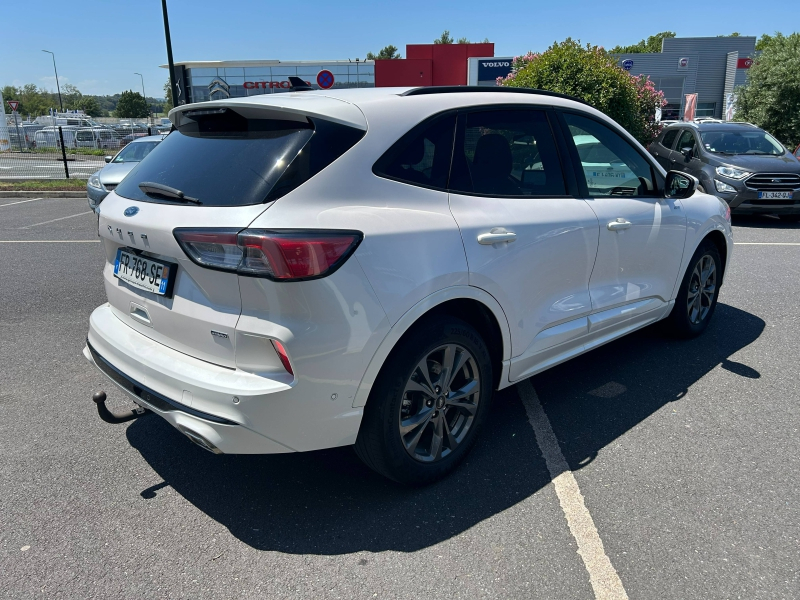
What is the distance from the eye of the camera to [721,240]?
509 centimetres

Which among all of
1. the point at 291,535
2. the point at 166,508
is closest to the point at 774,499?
the point at 291,535

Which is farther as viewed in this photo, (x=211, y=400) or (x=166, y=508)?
(x=166, y=508)

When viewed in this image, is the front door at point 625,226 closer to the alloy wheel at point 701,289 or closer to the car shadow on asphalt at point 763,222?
the alloy wheel at point 701,289

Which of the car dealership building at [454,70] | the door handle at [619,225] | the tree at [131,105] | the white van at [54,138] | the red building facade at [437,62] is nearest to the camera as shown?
the door handle at [619,225]

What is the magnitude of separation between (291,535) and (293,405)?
68cm

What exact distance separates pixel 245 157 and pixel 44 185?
18.6m

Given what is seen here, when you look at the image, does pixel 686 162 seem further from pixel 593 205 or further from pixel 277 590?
pixel 277 590

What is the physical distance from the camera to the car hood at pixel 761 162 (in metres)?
10.8

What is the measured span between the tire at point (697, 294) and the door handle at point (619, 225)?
1.17m

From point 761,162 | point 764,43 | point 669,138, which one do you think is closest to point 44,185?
point 669,138

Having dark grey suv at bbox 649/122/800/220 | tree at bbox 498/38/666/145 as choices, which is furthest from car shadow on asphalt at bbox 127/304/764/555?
tree at bbox 498/38/666/145

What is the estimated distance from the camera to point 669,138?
1330 cm

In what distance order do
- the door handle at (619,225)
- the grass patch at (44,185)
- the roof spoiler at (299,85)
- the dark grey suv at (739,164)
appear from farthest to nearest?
the grass patch at (44,185) → the dark grey suv at (739,164) → the door handle at (619,225) → the roof spoiler at (299,85)

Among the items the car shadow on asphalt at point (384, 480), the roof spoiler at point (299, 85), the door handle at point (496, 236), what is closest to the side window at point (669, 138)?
the car shadow on asphalt at point (384, 480)
